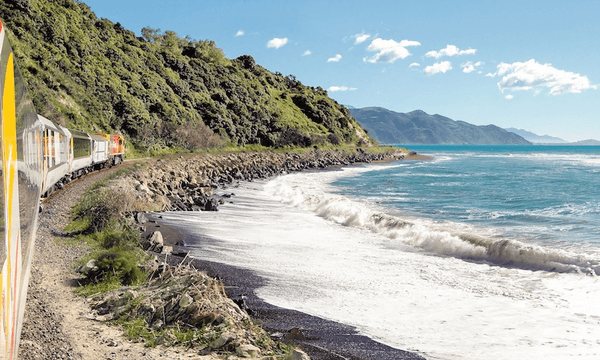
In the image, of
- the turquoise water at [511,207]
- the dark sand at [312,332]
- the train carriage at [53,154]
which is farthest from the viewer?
the turquoise water at [511,207]

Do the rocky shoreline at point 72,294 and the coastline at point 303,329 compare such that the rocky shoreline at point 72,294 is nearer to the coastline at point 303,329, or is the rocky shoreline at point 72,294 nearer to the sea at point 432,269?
the coastline at point 303,329

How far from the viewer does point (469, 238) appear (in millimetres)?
14750

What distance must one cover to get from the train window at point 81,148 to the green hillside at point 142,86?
1029 centimetres

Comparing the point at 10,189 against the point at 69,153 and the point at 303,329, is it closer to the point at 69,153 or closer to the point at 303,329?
the point at 303,329

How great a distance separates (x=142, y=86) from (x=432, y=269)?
52.8 meters

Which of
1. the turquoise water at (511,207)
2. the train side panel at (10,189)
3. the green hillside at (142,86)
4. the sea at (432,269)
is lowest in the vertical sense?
the sea at (432,269)

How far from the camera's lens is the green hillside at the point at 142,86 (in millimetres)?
42875

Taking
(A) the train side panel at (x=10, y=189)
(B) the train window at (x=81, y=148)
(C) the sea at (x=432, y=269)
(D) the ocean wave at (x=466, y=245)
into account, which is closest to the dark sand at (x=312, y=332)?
(C) the sea at (x=432, y=269)

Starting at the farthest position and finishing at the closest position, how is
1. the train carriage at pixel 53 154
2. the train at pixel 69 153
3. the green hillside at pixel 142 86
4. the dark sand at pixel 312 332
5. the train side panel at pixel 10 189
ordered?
the green hillside at pixel 142 86, the train at pixel 69 153, the train carriage at pixel 53 154, the dark sand at pixel 312 332, the train side panel at pixel 10 189

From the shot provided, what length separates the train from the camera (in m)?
16.4

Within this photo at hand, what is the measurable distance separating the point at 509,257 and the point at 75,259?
36.5 ft

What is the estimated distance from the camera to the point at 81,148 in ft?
82.3

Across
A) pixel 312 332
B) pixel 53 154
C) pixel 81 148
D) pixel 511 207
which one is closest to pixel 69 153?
pixel 81 148

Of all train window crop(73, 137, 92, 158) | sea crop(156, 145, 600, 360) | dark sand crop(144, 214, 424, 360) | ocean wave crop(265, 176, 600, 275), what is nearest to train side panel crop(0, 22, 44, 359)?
dark sand crop(144, 214, 424, 360)
